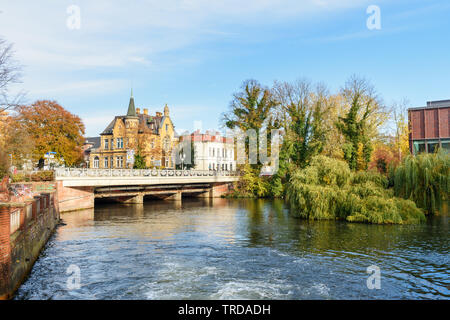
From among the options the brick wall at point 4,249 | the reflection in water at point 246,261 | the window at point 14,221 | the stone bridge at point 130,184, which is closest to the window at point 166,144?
the stone bridge at point 130,184

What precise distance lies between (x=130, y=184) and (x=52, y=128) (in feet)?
68.1

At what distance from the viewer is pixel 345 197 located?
2670 cm

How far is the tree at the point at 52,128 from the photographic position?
52625 millimetres

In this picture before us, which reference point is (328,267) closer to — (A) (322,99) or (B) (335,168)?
(B) (335,168)

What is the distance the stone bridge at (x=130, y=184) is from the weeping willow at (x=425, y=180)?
1068 inches

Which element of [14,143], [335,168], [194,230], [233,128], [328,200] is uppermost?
[233,128]

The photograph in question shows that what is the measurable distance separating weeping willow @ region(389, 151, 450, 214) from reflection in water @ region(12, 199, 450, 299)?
58.4 inches

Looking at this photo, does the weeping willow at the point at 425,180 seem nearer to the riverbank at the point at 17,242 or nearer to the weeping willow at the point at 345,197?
the weeping willow at the point at 345,197

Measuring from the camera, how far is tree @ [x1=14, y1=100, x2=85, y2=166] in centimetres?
5262

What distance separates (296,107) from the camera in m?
50.5

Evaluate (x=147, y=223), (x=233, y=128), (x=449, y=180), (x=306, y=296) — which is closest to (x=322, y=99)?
(x=233, y=128)

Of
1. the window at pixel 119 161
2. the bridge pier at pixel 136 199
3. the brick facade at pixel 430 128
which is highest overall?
the brick facade at pixel 430 128

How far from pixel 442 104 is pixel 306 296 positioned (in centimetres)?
3650

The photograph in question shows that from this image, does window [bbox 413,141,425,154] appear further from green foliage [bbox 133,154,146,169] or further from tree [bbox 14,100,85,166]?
tree [bbox 14,100,85,166]
